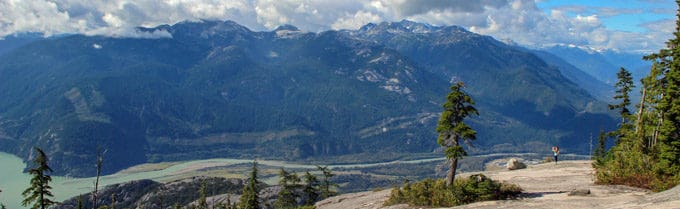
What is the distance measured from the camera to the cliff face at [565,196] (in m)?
26.9

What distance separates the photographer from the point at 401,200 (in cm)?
3866

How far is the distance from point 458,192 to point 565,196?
659 centimetres

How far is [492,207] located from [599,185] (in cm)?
970

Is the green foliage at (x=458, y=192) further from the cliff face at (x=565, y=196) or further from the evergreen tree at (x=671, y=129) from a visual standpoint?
the evergreen tree at (x=671, y=129)

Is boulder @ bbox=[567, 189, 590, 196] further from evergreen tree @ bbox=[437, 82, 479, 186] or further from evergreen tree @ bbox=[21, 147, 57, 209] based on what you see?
evergreen tree @ bbox=[21, 147, 57, 209]

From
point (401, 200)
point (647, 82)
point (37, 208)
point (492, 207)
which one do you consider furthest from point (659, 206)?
point (37, 208)

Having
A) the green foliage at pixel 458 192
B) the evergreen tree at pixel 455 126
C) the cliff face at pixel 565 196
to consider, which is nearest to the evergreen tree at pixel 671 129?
the cliff face at pixel 565 196

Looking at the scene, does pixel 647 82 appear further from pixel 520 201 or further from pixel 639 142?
pixel 520 201

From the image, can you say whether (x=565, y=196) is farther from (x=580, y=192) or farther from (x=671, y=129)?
(x=671, y=129)

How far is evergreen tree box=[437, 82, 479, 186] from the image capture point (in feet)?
133

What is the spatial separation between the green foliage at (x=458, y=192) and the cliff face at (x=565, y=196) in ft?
3.22

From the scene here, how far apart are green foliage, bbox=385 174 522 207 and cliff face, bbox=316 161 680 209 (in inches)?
38.6

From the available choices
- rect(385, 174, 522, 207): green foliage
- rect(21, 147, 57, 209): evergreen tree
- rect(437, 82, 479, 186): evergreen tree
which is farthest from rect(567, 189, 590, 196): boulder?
rect(21, 147, 57, 209): evergreen tree

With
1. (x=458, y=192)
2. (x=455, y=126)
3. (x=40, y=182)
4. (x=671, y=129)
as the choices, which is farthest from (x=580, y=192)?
(x=40, y=182)
